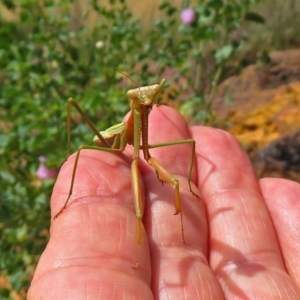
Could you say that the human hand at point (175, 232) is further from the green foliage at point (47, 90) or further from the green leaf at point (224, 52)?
the green leaf at point (224, 52)

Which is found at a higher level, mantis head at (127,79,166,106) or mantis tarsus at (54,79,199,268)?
mantis head at (127,79,166,106)

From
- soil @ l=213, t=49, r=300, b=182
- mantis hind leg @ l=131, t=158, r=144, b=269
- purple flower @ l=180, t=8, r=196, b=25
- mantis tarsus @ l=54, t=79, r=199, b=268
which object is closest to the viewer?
mantis hind leg @ l=131, t=158, r=144, b=269

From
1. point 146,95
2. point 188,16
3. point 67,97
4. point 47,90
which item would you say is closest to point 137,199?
point 146,95

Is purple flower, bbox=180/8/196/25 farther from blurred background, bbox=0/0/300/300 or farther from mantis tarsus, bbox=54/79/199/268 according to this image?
mantis tarsus, bbox=54/79/199/268

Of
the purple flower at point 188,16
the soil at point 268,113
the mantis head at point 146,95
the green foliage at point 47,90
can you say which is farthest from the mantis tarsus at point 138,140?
the soil at point 268,113

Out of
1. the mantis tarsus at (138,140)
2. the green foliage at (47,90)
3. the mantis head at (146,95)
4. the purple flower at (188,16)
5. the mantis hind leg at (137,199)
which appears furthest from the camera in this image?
the purple flower at (188,16)

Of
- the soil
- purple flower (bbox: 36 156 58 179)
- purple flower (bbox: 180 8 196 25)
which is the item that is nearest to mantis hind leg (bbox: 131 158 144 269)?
purple flower (bbox: 36 156 58 179)

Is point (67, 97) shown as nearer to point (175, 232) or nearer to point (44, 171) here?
point (44, 171)
